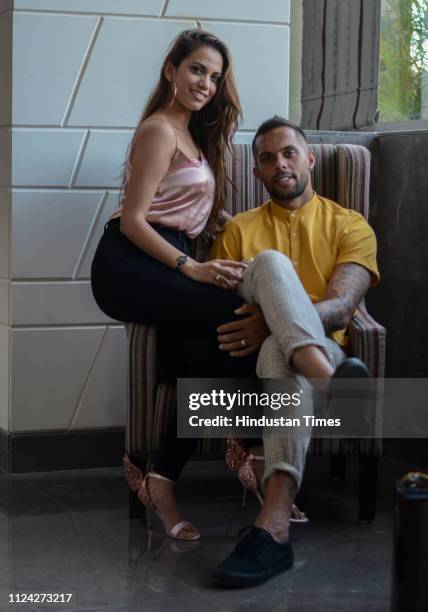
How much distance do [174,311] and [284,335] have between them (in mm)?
366

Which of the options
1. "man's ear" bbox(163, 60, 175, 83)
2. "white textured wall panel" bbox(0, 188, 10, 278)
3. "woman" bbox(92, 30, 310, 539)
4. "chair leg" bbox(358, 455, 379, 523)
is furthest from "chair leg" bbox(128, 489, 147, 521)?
"man's ear" bbox(163, 60, 175, 83)

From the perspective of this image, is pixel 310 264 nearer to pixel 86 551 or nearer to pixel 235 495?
pixel 235 495

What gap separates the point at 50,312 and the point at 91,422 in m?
0.38

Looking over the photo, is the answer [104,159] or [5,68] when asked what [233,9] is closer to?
[104,159]

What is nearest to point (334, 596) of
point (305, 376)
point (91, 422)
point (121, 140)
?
point (305, 376)

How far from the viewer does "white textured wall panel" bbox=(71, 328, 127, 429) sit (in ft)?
10.7

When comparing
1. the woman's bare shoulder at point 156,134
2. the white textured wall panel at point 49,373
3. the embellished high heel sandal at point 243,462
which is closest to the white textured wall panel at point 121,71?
the woman's bare shoulder at point 156,134

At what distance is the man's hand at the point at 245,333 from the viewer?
252cm

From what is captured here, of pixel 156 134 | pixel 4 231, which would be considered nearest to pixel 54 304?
pixel 4 231

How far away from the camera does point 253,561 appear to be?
2.28 meters

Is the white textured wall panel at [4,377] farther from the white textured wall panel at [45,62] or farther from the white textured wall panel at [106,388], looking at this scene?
the white textured wall panel at [45,62]

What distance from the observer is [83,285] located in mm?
3207

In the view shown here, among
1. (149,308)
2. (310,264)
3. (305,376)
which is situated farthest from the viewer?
(310,264)

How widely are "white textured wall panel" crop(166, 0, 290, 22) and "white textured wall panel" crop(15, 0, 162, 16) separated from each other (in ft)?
0.22
